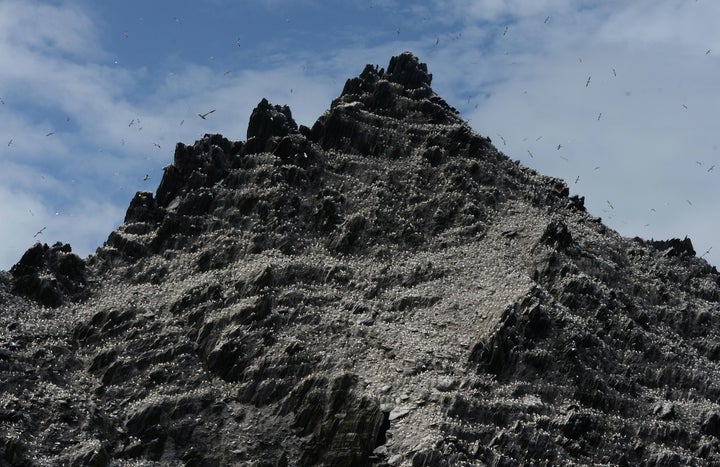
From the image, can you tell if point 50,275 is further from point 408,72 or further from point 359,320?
point 408,72

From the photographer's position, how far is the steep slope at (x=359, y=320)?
87.6m

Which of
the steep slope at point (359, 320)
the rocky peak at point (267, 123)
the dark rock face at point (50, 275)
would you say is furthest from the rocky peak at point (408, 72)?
the dark rock face at point (50, 275)

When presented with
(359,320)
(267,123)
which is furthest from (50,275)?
(359,320)

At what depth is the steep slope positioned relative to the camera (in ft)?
287

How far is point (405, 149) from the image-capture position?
126 meters

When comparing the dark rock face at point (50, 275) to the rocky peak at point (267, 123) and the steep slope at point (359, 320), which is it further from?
the rocky peak at point (267, 123)

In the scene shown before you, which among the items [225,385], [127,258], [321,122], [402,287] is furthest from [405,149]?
[225,385]

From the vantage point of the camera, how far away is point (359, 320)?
328 ft

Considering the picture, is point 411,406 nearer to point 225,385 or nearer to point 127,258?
point 225,385

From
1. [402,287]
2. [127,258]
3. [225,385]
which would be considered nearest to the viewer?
[225,385]

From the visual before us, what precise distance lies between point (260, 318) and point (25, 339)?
21.8 meters

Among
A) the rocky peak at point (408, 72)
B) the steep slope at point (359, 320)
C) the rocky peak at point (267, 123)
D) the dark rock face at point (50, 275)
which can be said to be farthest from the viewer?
A: the rocky peak at point (408, 72)

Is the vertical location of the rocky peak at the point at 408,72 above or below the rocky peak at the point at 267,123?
above

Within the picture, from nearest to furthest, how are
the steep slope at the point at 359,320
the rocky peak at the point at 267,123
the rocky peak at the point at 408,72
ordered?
the steep slope at the point at 359,320, the rocky peak at the point at 267,123, the rocky peak at the point at 408,72
